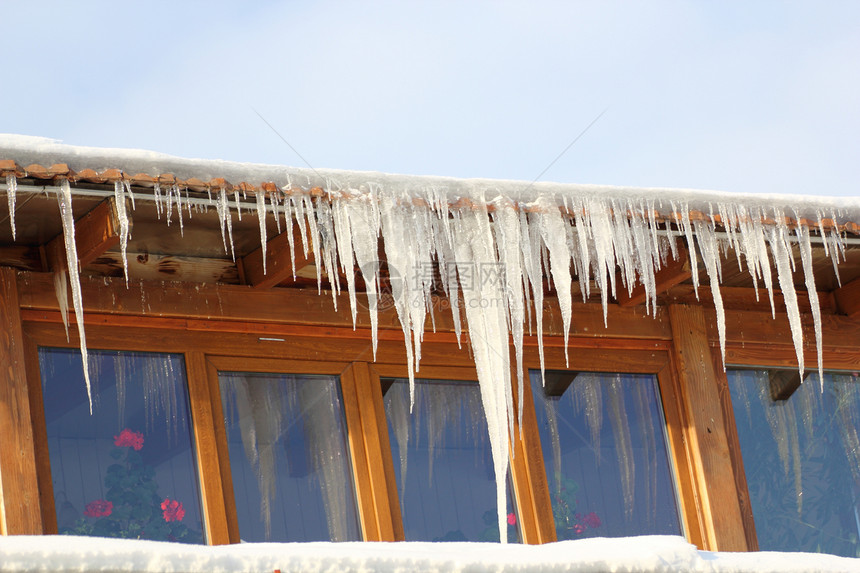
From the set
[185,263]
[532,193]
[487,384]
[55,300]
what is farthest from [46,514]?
[532,193]

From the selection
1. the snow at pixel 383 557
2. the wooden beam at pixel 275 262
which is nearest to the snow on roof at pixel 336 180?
the wooden beam at pixel 275 262

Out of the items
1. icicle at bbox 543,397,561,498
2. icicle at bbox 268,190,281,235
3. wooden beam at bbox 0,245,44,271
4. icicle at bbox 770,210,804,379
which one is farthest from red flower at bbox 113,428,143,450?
icicle at bbox 770,210,804,379

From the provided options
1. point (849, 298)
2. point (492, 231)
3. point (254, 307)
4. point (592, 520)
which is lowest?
A: point (592, 520)

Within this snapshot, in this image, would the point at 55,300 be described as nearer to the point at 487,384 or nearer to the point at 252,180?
the point at 252,180

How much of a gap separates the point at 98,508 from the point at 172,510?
1.10ft

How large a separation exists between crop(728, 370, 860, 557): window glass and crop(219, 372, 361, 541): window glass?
238 cm

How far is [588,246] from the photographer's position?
5836mm

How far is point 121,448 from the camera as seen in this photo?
5.45m

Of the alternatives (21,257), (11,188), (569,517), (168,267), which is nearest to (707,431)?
(569,517)

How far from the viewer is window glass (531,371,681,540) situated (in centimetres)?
626

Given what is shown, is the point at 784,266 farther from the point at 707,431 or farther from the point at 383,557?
the point at 383,557

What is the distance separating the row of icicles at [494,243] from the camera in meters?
5.27

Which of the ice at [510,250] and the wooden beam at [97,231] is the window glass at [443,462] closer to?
the ice at [510,250]

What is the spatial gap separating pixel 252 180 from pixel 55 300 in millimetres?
1203
